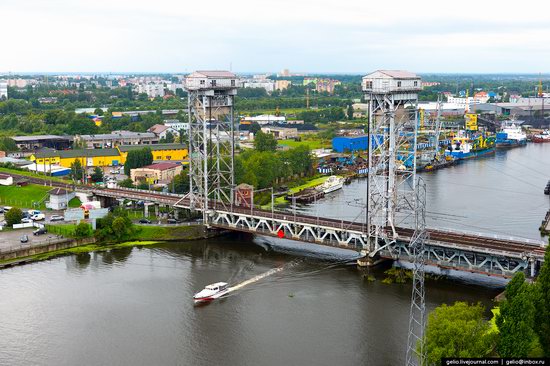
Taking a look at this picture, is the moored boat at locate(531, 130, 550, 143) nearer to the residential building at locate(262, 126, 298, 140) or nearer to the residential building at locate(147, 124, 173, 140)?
the residential building at locate(262, 126, 298, 140)

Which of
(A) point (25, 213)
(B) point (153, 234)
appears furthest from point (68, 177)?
(B) point (153, 234)

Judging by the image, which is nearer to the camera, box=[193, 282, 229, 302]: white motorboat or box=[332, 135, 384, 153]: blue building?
box=[193, 282, 229, 302]: white motorboat

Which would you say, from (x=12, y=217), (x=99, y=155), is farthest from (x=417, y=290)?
(x=99, y=155)

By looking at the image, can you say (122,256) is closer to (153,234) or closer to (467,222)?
(153,234)

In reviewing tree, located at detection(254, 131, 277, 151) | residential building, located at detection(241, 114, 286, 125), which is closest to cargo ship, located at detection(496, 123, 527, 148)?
residential building, located at detection(241, 114, 286, 125)

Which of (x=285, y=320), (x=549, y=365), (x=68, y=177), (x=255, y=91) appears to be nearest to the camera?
(x=549, y=365)

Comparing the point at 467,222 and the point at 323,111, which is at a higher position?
the point at 323,111

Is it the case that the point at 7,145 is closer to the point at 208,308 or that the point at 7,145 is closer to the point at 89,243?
the point at 89,243

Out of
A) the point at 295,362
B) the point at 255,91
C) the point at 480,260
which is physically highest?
the point at 255,91
